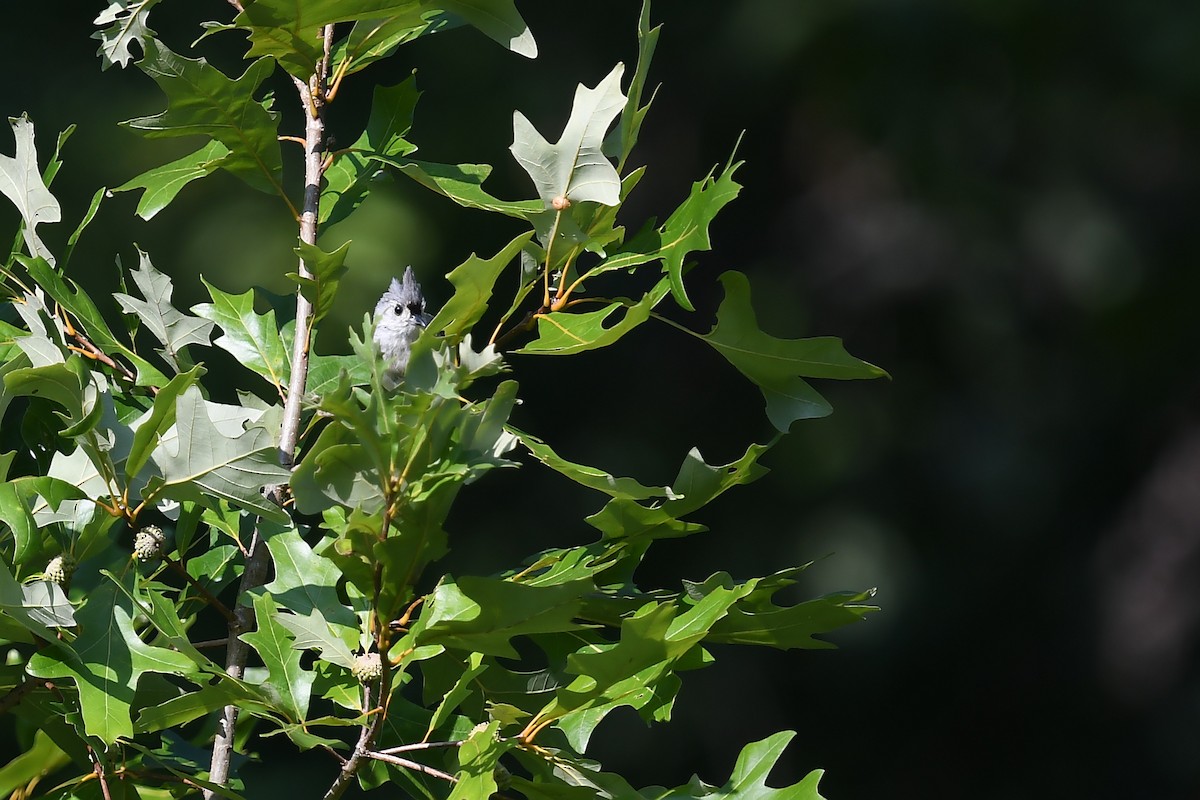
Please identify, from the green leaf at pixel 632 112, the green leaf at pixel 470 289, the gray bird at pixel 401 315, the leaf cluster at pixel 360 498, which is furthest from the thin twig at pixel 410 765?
the gray bird at pixel 401 315

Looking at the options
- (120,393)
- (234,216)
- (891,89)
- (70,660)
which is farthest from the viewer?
(891,89)

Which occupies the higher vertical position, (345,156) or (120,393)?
(345,156)

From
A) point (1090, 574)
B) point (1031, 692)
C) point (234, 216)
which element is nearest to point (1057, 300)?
point (1090, 574)

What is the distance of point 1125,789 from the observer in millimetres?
3463

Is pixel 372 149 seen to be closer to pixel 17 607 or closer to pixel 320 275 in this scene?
pixel 320 275

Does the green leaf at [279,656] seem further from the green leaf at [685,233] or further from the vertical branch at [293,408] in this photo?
the green leaf at [685,233]

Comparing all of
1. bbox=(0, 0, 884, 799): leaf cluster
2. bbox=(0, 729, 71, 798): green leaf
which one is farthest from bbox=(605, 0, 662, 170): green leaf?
bbox=(0, 729, 71, 798): green leaf

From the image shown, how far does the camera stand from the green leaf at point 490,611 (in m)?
0.68

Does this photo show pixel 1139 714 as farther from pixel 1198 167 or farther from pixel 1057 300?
pixel 1198 167

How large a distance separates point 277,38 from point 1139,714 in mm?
3215

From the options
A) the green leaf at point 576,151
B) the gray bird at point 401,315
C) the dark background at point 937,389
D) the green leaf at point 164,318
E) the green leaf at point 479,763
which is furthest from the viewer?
the dark background at point 937,389

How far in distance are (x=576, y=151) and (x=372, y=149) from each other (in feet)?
0.74

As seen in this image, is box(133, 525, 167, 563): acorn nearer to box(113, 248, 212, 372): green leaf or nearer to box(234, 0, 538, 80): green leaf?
box(113, 248, 212, 372): green leaf

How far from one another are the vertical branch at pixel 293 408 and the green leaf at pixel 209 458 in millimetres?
94
